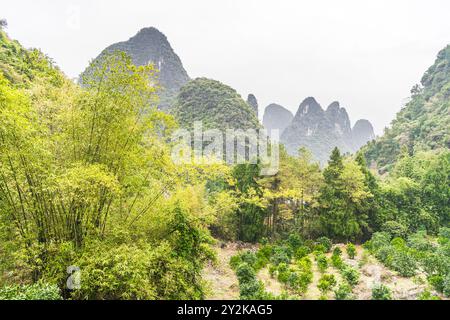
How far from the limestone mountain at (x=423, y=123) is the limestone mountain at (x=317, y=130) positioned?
29.8 metres

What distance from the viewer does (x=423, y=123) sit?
3341cm

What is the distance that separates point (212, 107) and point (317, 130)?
153 feet

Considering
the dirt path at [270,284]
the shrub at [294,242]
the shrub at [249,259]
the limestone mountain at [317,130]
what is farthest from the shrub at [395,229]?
the limestone mountain at [317,130]

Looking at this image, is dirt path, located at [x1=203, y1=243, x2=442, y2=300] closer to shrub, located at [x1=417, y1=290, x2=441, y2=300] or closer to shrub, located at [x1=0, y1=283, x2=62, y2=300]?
shrub, located at [x1=417, y1=290, x2=441, y2=300]

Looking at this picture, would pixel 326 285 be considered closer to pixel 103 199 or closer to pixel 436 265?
pixel 436 265

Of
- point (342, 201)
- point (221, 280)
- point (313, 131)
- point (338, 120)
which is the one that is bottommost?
point (221, 280)

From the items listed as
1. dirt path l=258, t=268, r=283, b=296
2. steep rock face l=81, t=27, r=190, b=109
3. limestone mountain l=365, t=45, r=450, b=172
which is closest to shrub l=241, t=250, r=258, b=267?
dirt path l=258, t=268, r=283, b=296

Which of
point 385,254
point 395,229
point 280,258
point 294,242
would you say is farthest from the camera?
point 395,229

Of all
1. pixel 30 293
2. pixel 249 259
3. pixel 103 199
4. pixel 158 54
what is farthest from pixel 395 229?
pixel 158 54

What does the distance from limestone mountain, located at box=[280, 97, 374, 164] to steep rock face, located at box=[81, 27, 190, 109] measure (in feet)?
98.6

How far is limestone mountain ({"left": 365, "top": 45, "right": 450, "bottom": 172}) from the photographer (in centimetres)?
2997

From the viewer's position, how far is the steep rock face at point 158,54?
6069cm
